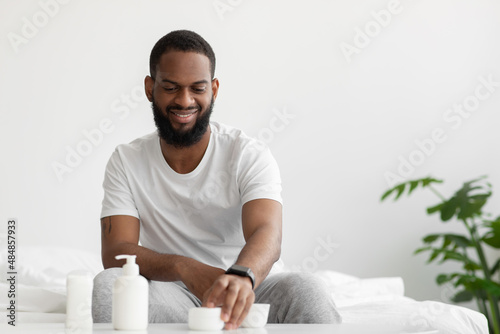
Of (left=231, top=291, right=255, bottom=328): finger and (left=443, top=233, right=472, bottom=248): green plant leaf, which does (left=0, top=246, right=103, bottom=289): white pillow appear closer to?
(left=231, top=291, right=255, bottom=328): finger

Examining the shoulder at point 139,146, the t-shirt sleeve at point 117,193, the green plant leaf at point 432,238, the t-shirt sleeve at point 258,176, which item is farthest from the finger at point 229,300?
the green plant leaf at point 432,238

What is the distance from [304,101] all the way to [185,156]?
1595 millimetres

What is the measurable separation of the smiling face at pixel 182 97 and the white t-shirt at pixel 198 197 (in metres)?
0.08

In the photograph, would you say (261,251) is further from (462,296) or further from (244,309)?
(462,296)

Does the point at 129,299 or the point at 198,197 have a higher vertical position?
the point at 198,197

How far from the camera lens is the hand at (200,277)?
4.43 feet

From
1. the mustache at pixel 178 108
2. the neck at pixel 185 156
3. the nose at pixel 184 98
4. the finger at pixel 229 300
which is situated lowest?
the finger at pixel 229 300

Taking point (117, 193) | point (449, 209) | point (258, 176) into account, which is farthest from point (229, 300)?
point (449, 209)

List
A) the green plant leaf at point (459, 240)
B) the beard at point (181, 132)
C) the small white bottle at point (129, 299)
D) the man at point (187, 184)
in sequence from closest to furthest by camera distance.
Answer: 1. the small white bottle at point (129, 299)
2. the man at point (187, 184)
3. the beard at point (181, 132)
4. the green plant leaf at point (459, 240)

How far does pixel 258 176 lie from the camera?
1635 mm

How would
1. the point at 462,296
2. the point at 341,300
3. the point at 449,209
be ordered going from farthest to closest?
the point at 462,296 < the point at 449,209 < the point at 341,300

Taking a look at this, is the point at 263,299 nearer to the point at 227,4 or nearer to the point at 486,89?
the point at 227,4

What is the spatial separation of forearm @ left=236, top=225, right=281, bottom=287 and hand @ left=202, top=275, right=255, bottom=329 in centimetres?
19

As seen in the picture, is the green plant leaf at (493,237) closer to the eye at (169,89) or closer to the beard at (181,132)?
the beard at (181,132)
